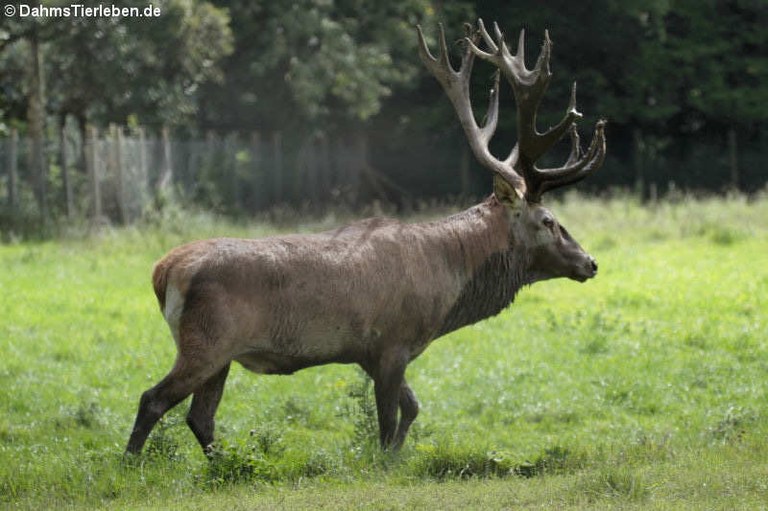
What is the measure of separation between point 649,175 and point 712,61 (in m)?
3.42

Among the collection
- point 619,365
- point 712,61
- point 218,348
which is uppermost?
point 712,61

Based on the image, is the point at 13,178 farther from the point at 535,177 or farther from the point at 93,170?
the point at 535,177

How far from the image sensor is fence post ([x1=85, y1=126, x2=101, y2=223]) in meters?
22.8

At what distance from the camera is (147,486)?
24.3ft

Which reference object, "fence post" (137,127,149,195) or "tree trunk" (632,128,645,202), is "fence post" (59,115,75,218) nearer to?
"fence post" (137,127,149,195)

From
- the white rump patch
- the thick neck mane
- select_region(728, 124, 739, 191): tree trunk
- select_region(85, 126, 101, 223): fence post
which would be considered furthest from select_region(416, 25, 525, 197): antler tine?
select_region(728, 124, 739, 191): tree trunk

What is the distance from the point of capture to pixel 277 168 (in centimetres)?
3164

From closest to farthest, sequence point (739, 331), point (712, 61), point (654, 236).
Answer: point (739, 331) < point (654, 236) < point (712, 61)

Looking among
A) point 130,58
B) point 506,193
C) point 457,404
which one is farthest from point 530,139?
point 130,58

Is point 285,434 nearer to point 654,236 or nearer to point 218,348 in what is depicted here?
point 218,348

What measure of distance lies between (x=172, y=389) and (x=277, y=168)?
24142mm

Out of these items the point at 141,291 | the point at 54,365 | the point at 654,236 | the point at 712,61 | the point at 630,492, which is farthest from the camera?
the point at 712,61

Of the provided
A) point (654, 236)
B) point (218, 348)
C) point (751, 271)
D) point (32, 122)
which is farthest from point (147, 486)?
point (32, 122)

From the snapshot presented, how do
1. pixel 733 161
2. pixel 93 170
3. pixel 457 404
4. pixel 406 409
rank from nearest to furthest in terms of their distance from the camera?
pixel 406 409
pixel 457 404
pixel 93 170
pixel 733 161
